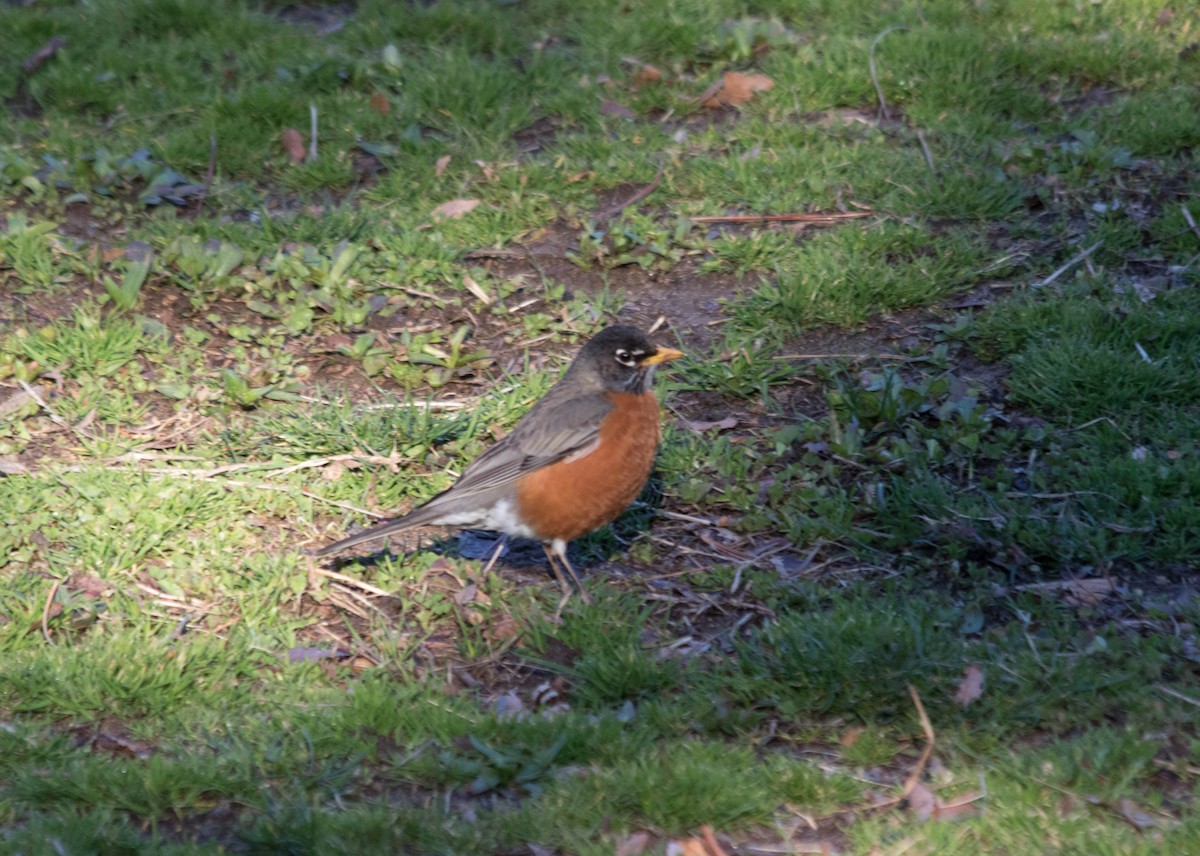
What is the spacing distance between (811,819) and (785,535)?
152 cm

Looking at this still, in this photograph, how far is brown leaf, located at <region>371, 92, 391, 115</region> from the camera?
7.71 metres

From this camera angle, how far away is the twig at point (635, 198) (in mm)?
6949

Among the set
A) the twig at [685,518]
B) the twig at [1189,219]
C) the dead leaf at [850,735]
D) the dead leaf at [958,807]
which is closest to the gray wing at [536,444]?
the twig at [685,518]

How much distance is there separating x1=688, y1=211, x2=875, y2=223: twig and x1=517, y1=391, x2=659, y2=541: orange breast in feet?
7.08

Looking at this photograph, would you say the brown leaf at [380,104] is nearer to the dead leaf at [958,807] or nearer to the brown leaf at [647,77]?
the brown leaf at [647,77]

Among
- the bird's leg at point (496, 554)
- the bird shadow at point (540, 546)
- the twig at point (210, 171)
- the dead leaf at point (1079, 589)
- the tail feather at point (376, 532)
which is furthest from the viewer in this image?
the twig at point (210, 171)

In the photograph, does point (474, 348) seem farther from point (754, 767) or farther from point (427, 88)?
point (754, 767)

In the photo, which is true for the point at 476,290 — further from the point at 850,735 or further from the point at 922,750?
the point at 922,750

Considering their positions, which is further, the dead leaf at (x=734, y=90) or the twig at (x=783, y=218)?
the dead leaf at (x=734, y=90)

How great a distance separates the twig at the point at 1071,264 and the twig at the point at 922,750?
270 cm

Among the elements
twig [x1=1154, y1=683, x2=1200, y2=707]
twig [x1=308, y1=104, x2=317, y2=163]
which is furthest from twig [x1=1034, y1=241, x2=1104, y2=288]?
twig [x1=308, y1=104, x2=317, y2=163]

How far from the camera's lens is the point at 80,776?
3.91m

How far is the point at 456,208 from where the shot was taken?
6.97m

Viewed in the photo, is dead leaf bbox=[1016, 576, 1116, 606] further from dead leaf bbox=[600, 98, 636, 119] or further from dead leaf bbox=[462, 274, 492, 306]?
dead leaf bbox=[600, 98, 636, 119]
